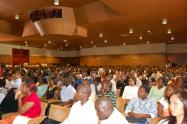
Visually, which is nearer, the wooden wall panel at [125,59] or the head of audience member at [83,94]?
the head of audience member at [83,94]

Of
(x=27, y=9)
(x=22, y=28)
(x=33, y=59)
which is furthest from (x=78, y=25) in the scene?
(x=33, y=59)

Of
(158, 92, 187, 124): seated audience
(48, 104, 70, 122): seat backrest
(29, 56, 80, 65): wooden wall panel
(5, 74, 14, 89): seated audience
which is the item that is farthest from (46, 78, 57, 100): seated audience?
(29, 56, 80, 65): wooden wall panel

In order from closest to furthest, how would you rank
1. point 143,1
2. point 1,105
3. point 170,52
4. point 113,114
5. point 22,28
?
1. point 113,114
2. point 1,105
3. point 143,1
4. point 22,28
5. point 170,52

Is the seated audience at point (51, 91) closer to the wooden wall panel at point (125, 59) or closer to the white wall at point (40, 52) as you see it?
the white wall at point (40, 52)

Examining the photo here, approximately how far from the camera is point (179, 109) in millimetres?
2689

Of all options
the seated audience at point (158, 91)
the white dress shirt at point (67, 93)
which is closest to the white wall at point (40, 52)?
the white dress shirt at point (67, 93)

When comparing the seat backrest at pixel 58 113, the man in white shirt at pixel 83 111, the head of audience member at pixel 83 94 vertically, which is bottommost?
the seat backrest at pixel 58 113

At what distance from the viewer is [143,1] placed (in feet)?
27.8

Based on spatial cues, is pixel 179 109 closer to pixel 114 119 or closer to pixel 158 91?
pixel 114 119

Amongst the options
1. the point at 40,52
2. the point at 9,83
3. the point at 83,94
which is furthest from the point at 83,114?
the point at 40,52

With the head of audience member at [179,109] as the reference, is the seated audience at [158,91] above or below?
below

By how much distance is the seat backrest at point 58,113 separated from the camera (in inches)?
188

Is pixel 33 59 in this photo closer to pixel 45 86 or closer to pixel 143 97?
pixel 45 86

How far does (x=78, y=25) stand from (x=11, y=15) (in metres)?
3.67
